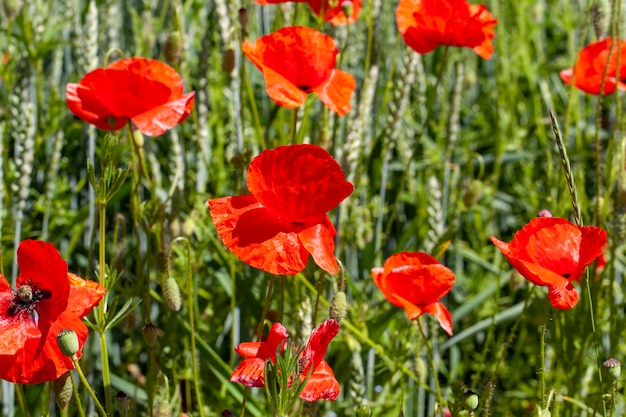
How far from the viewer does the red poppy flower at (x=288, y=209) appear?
101cm

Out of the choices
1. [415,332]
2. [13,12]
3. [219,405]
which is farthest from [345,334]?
[13,12]

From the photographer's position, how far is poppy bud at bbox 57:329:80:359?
0.90 metres

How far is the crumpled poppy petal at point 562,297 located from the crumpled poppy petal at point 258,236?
0.27m

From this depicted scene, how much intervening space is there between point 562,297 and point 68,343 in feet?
1.68

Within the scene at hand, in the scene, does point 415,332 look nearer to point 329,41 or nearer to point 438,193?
point 438,193

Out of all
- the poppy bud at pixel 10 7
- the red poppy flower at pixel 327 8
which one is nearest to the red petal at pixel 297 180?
the red poppy flower at pixel 327 8

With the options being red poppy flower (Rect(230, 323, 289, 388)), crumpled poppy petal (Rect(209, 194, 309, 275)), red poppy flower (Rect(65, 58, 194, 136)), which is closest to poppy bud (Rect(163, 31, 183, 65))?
red poppy flower (Rect(65, 58, 194, 136))

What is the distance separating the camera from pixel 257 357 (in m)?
1.04

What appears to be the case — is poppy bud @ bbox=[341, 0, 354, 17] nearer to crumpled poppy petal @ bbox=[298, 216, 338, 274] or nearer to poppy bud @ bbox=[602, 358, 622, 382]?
crumpled poppy petal @ bbox=[298, 216, 338, 274]

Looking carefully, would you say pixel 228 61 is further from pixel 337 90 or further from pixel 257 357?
pixel 257 357

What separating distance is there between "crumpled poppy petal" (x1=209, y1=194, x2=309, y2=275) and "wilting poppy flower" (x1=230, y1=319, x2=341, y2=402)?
0.22ft

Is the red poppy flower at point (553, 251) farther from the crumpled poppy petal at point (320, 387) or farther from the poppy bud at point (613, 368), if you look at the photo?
the crumpled poppy petal at point (320, 387)

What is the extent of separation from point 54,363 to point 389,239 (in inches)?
Answer: 47.1

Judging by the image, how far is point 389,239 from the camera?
2.09m
